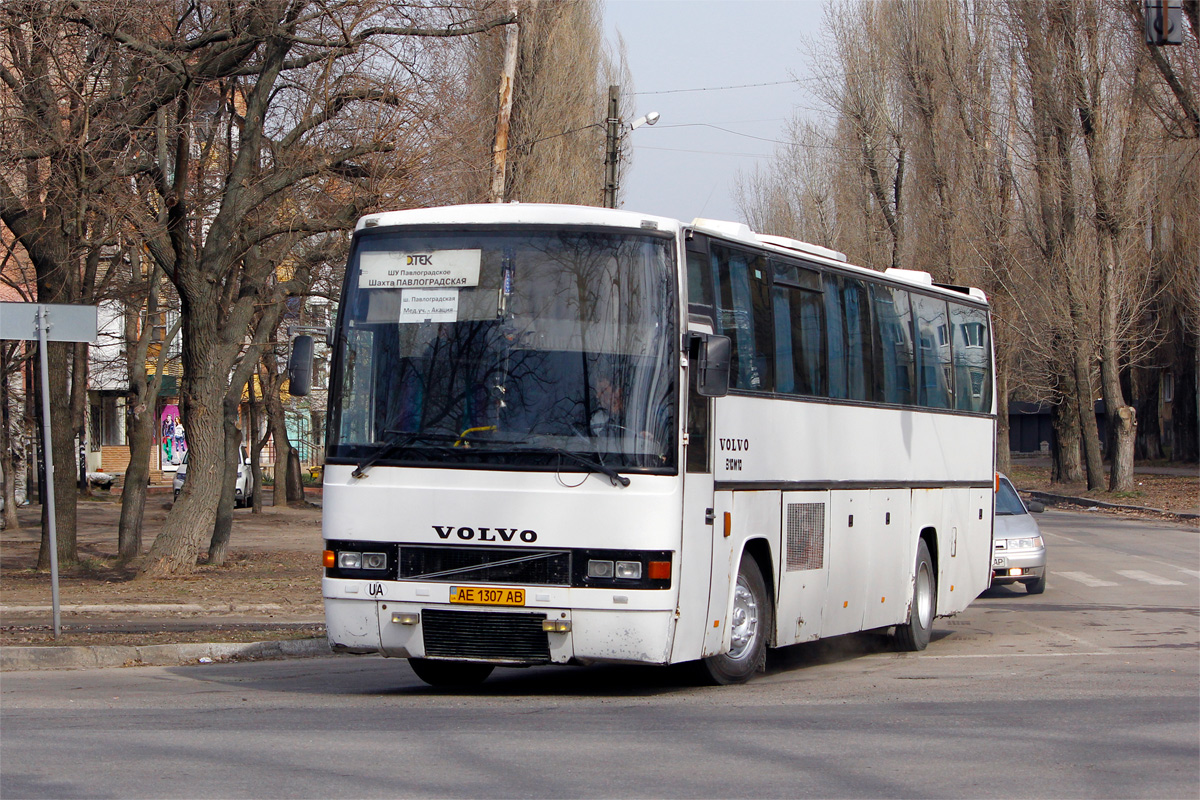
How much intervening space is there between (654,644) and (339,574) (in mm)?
2143

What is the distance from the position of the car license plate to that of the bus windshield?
2.58 ft

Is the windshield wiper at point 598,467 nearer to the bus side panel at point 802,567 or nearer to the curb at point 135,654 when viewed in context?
the bus side panel at point 802,567

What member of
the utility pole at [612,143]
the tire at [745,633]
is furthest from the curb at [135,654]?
the utility pole at [612,143]

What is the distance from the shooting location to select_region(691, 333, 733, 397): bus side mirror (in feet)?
28.5

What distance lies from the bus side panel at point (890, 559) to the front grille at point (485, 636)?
4165mm

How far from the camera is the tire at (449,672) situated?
9781 millimetres

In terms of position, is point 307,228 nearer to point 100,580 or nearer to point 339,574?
point 100,580

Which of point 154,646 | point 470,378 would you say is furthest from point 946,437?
point 154,646

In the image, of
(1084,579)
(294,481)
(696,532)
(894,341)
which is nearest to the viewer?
(696,532)

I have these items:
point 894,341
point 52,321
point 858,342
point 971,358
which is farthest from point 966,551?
point 52,321

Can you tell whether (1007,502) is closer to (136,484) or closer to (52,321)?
(52,321)

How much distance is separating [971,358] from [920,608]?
298 cm

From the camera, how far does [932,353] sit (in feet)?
43.8

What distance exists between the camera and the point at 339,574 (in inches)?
355
